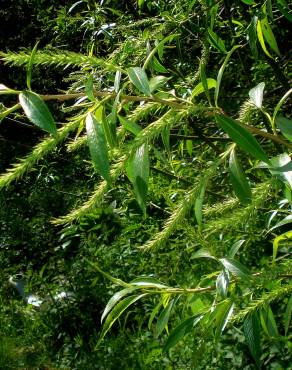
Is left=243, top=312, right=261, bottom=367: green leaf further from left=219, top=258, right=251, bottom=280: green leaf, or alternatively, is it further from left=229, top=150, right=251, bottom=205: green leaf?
left=229, top=150, right=251, bottom=205: green leaf

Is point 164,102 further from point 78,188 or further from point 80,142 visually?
point 78,188

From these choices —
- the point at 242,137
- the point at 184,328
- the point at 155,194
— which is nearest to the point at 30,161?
the point at 242,137

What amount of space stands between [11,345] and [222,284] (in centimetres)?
349

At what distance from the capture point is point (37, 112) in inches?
36.2

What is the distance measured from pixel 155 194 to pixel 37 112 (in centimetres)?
235

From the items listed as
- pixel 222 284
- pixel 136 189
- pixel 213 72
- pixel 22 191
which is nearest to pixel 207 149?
pixel 213 72

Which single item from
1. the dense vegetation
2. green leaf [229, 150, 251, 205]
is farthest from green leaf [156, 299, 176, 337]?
green leaf [229, 150, 251, 205]

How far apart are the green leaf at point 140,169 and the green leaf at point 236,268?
28cm

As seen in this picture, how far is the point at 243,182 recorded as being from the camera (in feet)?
3.47

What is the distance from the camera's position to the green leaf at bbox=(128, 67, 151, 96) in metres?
1.01

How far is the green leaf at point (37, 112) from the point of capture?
91 cm

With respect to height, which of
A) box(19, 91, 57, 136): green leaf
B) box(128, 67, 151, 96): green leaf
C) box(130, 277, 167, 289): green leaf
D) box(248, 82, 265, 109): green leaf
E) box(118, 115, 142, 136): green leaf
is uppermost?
box(19, 91, 57, 136): green leaf

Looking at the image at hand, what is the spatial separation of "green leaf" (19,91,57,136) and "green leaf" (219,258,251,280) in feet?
1.58

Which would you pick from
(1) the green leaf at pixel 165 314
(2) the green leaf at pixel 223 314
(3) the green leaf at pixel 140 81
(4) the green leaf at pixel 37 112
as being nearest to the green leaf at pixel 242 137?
(3) the green leaf at pixel 140 81
